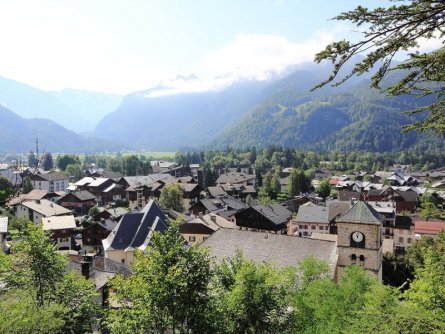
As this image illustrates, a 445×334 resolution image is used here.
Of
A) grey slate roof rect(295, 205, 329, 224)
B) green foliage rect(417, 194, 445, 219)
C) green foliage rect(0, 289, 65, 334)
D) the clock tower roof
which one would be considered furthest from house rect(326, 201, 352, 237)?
green foliage rect(0, 289, 65, 334)

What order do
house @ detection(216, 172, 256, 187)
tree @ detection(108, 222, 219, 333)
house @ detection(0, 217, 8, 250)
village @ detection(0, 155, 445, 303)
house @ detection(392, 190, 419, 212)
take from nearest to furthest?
tree @ detection(108, 222, 219, 333) → village @ detection(0, 155, 445, 303) → house @ detection(0, 217, 8, 250) → house @ detection(392, 190, 419, 212) → house @ detection(216, 172, 256, 187)

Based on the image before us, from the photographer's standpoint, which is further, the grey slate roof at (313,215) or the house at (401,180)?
the house at (401,180)

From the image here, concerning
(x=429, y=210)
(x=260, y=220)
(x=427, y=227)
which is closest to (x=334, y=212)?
(x=260, y=220)

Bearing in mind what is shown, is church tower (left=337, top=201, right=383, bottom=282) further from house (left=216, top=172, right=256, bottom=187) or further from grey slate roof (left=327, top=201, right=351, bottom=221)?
house (left=216, top=172, right=256, bottom=187)

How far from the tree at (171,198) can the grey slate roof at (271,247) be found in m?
46.4

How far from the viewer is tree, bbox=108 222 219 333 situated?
45.6 ft

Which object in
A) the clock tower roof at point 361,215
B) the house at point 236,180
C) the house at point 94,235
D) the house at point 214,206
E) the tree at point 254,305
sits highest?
the clock tower roof at point 361,215

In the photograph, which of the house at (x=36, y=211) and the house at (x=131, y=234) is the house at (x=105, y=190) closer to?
the house at (x=36, y=211)

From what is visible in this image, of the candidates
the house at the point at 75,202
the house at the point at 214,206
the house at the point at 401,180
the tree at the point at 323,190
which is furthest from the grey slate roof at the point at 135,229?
the house at the point at 401,180

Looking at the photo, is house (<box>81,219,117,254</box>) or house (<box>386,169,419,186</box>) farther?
house (<box>386,169,419,186</box>)

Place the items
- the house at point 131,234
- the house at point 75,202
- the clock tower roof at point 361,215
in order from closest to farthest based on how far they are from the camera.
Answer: the clock tower roof at point 361,215
the house at point 131,234
the house at point 75,202

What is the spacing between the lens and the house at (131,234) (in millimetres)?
41188

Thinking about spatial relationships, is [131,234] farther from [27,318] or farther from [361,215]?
[27,318]

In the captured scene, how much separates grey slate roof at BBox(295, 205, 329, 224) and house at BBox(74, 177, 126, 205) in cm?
5561
